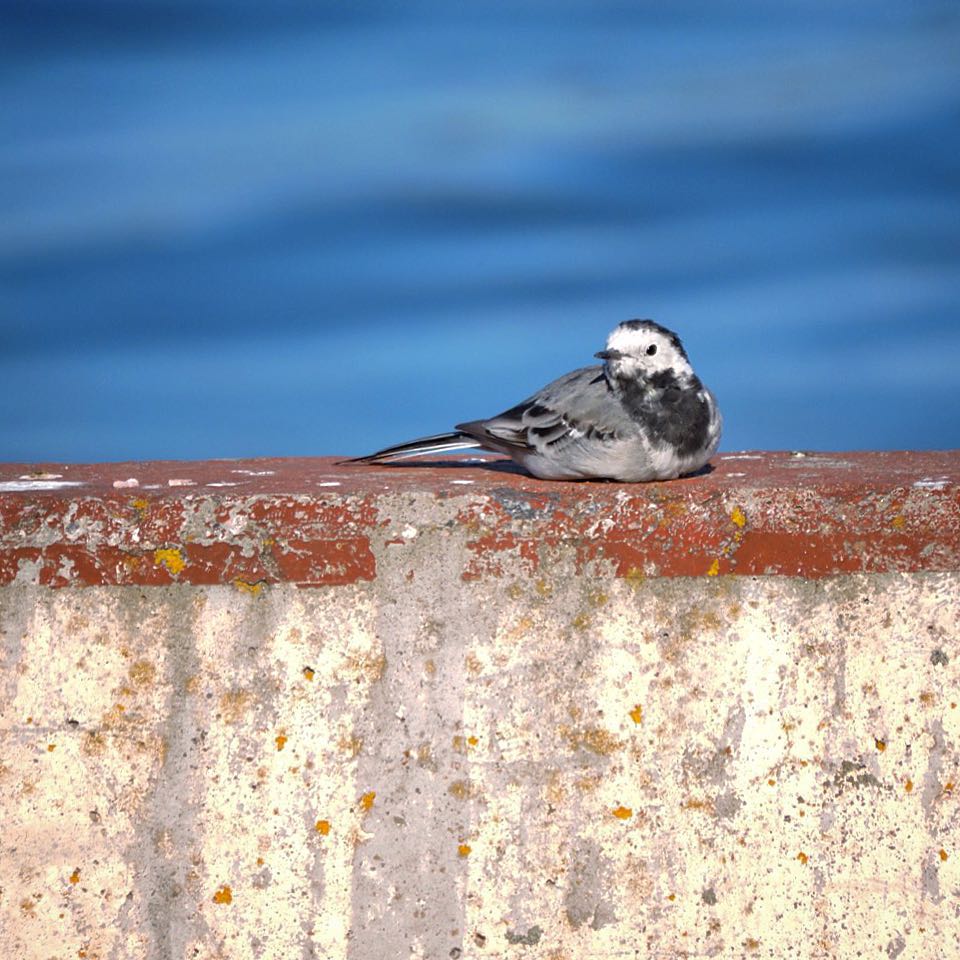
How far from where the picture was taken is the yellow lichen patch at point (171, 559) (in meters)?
3.25

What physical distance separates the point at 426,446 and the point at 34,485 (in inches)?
52.9

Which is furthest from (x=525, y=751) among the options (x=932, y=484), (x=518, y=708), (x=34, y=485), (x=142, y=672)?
(x=34, y=485)

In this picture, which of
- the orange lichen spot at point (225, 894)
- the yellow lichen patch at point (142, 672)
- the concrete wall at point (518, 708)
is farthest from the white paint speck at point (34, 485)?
the orange lichen spot at point (225, 894)

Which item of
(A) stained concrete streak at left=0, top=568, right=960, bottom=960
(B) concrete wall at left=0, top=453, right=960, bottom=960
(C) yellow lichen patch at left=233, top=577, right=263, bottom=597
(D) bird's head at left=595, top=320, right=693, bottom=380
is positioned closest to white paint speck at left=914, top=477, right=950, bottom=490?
(B) concrete wall at left=0, top=453, right=960, bottom=960

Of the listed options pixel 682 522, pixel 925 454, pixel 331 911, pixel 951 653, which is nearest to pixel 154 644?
pixel 331 911

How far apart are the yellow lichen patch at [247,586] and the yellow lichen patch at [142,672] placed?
33 centimetres

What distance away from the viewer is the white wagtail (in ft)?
12.1

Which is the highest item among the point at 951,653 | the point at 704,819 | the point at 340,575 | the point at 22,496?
the point at 22,496

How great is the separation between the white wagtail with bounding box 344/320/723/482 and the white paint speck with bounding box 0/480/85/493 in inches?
54.9

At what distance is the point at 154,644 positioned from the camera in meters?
3.27

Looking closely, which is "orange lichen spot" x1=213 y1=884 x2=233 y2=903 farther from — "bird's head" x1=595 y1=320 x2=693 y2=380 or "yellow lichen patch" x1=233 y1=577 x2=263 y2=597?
"bird's head" x1=595 y1=320 x2=693 y2=380

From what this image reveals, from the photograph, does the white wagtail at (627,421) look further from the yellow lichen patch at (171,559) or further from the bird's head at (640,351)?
the yellow lichen patch at (171,559)

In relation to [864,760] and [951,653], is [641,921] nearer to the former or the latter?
[864,760]

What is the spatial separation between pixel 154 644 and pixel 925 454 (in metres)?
3.02
